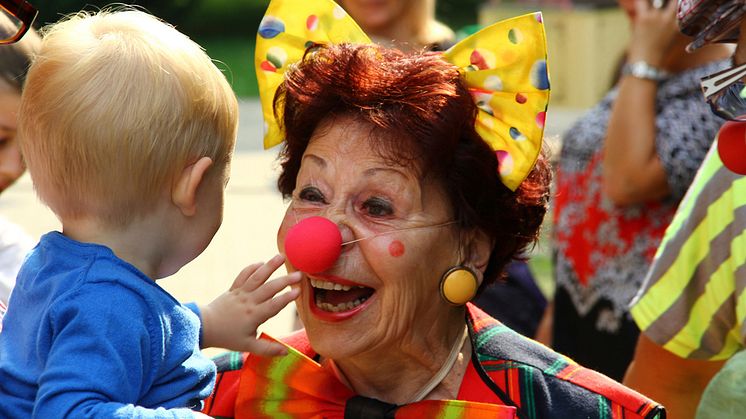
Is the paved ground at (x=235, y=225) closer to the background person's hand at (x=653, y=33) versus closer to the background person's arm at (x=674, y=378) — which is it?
the background person's hand at (x=653, y=33)

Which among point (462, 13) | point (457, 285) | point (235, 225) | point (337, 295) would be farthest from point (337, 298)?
point (462, 13)

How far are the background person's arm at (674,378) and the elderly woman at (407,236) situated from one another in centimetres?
55

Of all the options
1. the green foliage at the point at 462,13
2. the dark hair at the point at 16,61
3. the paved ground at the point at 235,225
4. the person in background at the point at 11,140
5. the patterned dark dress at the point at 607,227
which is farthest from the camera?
the green foliage at the point at 462,13

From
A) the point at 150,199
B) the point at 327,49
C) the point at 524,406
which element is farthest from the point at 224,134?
the point at 524,406

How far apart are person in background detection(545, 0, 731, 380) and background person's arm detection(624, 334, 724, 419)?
35.1 inches

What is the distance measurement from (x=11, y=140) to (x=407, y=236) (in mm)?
1293

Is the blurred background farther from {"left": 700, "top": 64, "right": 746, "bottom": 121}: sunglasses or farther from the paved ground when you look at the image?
{"left": 700, "top": 64, "right": 746, "bottom": 121}: sunglasses

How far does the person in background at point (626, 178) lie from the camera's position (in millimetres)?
3895

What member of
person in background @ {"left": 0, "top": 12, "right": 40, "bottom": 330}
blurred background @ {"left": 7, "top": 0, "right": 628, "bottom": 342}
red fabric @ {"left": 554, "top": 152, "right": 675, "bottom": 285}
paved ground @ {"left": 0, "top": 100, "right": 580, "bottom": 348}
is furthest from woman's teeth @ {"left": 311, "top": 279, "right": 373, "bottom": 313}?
paved ground @ {"left": 0, "top": 100, "right": 580, "bottom": 348}

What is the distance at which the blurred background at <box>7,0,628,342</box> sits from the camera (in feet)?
21.5

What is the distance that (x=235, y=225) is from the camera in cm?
898

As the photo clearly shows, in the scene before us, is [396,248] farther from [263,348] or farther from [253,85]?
[253,85]

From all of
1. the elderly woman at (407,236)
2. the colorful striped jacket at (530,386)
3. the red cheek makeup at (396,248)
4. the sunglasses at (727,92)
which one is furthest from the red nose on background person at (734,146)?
the red cheek makeup at (396,248)

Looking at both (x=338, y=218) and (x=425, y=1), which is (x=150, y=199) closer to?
(x=338, y=218)
